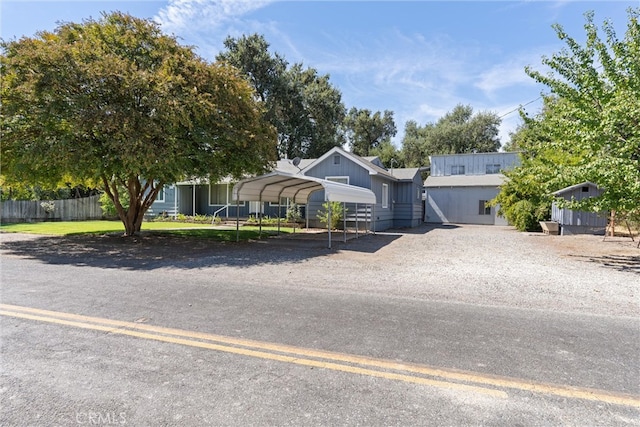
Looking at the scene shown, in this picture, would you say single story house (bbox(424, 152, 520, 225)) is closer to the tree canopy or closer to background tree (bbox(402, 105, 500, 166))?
background tree (bbox(402, 105, 500, 166))

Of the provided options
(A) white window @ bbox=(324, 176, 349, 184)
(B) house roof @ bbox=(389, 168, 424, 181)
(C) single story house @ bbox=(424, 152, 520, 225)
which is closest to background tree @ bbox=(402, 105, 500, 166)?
(C) single story house @ bbox=(424, 152, 520, 225)

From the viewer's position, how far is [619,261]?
399 inches

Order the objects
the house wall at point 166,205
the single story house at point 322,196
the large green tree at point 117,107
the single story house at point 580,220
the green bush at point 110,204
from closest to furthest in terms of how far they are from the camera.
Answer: the large green tree at point 117,107 → the single story house at point 580,220 → the single story house at point 322,196 → the green bush at point 110,204 → the house wall at point 166,205

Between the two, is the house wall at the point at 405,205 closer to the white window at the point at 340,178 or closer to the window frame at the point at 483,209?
the white window at the point at 340,178

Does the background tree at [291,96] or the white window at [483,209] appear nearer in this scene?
→ the white window at [483,209]

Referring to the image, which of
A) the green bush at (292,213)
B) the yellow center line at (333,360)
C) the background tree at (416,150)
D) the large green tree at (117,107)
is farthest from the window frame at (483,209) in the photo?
the yellow center line at (333,360)

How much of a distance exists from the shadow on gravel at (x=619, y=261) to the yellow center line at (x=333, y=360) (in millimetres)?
7821

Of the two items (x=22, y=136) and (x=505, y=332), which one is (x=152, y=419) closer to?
(x=505, y=332)

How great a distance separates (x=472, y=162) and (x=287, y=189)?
20946mm

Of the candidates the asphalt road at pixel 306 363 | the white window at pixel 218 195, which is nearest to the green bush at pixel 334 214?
the white window at pixel 218 195

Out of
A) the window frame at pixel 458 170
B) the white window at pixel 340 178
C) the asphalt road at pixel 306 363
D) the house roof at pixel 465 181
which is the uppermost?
the window frame at pixel 458 170

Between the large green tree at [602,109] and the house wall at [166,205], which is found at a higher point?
the large green tree at [602,109]

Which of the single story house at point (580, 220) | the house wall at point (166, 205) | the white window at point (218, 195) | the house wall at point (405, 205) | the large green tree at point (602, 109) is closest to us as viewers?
the large green tree at point (602, 109)

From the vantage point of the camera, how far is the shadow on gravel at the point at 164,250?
9.13m
